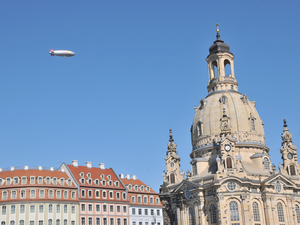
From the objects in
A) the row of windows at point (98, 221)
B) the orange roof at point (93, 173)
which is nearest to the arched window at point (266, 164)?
the orange roof at point (93, 173)

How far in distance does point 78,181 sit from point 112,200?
7.77 metres

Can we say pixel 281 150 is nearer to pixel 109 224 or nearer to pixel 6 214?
pixel 109 224

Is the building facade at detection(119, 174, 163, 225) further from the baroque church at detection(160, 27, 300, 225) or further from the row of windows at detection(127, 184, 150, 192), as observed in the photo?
the baroque church at detection(160, 27, 300, 225)

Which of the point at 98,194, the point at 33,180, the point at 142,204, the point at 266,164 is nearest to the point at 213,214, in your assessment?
the point at 142,204

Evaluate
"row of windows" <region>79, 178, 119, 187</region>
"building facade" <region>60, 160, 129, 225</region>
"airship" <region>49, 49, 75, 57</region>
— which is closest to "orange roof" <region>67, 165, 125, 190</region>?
"building facade" <region>60, 160, 129, 225</region>

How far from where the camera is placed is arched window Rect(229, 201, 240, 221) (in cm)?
8050

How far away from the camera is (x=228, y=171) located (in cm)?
8306

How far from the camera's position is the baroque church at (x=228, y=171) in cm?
8188

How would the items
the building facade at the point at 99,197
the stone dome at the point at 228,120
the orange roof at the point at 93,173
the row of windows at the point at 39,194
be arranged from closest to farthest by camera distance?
the row of windows at the point at 39,194 → the building facade at the point at 99,197 → the orange roof at the point at 93,173 → the stone dome at the point at 228,120

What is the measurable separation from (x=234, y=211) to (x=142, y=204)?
1915cm

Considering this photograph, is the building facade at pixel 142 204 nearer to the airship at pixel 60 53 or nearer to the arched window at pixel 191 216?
the arched window at pixel 191 216

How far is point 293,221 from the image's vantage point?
84.7m

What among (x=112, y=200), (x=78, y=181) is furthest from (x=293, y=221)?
(x=78, y=181)

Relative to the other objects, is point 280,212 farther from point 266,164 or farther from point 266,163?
point 266,163
